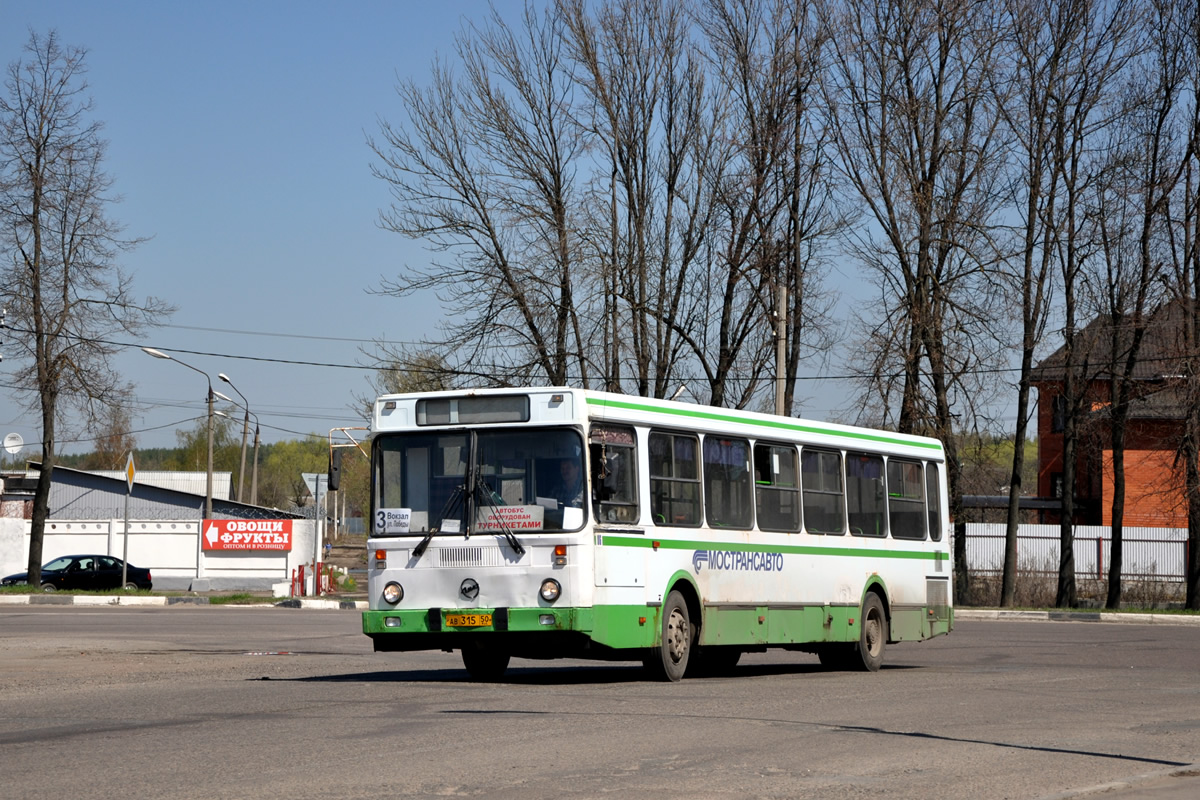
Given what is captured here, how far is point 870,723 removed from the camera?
1144 cm

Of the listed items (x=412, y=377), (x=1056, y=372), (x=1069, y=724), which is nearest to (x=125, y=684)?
(x=1069, y=724)

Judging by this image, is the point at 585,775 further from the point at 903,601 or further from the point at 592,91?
the point at 592,91

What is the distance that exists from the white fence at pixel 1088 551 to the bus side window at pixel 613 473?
34728mm

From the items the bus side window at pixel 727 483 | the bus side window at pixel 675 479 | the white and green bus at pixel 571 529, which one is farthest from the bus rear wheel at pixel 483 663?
the bus side window at pixel 727 483

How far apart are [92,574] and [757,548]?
118 ft

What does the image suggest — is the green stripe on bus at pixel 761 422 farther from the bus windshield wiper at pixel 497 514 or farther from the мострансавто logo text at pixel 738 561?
the мострансавто logo text at pixel 738 561

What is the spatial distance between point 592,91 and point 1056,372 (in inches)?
734

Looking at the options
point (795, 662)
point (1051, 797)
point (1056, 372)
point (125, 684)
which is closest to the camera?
point (1051, 797)

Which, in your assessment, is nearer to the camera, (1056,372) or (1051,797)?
(1051,797)

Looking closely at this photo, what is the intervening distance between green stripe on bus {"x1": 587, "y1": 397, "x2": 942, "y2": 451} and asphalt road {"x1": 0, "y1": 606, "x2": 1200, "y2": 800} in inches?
112

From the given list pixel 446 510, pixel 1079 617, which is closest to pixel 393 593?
pixel 446 510

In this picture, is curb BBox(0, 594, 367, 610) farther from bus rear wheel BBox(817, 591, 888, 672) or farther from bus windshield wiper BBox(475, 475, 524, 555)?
bus windshield wiper BBox(475, 475, 524, 555)

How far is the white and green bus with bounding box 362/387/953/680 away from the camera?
47.8ft

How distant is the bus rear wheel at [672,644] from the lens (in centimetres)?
1532
